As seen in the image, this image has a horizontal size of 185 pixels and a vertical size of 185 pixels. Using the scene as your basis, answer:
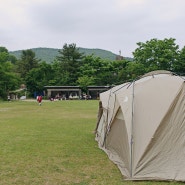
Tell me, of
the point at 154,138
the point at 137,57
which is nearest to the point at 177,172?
the point at 154,138

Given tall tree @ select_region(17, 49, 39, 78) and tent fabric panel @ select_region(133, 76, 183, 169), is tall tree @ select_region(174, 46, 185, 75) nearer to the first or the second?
tall tree @ select_region(17, 49, 39, 78)

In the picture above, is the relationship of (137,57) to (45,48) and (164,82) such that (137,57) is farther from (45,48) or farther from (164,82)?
(45,48)

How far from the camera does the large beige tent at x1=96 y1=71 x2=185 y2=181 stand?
6121 millimetres

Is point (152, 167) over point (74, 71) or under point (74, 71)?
under

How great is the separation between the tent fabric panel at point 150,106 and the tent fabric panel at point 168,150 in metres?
0.11

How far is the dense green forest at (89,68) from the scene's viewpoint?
167ft

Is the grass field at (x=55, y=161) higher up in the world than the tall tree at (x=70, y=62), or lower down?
lower down

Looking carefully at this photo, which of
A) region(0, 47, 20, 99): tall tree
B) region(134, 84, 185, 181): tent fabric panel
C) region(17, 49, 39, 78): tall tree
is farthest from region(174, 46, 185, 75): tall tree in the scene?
region(134, 84, 185, 181): tent fabric panel

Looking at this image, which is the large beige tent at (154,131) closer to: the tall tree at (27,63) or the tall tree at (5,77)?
the tall tree at (5,77)

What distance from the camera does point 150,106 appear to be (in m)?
6.80

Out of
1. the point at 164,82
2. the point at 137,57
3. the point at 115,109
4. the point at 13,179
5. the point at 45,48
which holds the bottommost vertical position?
the point at 13,179

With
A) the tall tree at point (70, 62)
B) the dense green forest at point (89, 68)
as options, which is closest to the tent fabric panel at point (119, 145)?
the dense green forest at point (89, 68)

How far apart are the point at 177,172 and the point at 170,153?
45 cm

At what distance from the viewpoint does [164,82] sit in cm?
707
